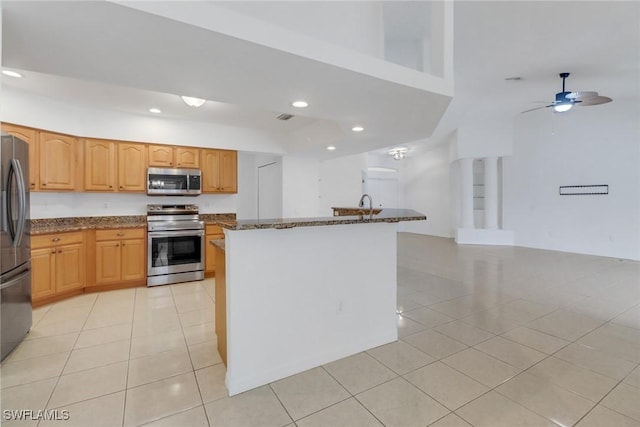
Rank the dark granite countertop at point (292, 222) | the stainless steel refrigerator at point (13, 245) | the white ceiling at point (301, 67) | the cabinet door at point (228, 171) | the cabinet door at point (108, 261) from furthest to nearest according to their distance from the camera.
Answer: the cabinet door at point (228, 171), the cabinet door at point (108, 261), the stainless steel refrigerator at point (13, 245), the dark granite countertop at point (292, 222), the white ceiling at point (301, 67)

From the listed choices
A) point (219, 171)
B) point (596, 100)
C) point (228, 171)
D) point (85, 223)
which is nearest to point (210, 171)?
point (219, 171)

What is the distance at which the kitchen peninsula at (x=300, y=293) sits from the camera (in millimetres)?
Answer: 2031

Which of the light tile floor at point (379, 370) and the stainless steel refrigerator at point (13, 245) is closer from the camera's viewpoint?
the light tile floor at point (379, 370)

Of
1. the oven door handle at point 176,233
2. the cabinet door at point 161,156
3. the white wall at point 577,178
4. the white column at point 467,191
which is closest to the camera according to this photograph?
the oven door handle at point 176,233

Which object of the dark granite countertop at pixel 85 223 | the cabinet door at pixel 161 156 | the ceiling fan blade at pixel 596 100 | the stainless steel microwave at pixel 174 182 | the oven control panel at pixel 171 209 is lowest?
the dark granite countertop at pixel 85 223

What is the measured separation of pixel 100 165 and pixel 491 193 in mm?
8774

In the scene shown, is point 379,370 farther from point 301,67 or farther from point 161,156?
point 161,156

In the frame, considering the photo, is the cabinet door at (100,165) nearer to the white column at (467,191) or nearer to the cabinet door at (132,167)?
the cabinet door at (132,167)

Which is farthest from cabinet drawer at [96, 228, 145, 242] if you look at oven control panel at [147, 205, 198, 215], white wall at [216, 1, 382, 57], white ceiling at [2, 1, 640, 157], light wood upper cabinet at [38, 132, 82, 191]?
white wall at [216, 1, 382, 57]

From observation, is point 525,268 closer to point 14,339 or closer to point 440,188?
→ point 440,188

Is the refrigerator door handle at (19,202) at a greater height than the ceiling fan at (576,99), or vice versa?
the ceiling fan at (576,99)

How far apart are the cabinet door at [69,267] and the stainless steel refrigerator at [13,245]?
108 centimetres

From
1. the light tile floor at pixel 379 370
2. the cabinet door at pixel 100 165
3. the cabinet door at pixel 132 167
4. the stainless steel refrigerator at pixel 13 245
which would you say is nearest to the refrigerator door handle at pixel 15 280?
the stainless steel refrigerator at pixel 13 245

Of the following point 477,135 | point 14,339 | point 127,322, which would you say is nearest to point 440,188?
point 477,135
